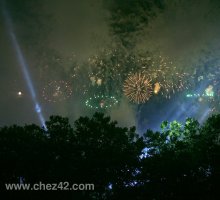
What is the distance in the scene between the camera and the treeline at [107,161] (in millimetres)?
17750

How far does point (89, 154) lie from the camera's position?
1892cm

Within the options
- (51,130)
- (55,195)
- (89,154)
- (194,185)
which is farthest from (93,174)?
(194,185)

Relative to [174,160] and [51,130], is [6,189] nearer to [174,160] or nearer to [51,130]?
[51,130]

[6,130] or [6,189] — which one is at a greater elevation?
[6,130]

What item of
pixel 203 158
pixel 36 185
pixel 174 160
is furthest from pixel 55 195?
pixel 203 158

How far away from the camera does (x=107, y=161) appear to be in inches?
739

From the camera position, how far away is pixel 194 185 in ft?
61.6

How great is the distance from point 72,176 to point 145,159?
4.60m

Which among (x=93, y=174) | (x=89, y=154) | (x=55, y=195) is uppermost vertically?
(x=89, y=154)

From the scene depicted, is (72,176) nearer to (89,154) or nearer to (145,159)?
(89,154)

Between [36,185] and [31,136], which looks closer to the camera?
[36,185]

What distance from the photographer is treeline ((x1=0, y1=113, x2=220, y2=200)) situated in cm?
1775

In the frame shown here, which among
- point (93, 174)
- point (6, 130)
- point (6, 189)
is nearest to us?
point (6, 189)

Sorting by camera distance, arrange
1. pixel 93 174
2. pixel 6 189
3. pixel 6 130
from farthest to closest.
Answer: pixel 6 130 < pixel 93 174 < pixel 6 189
